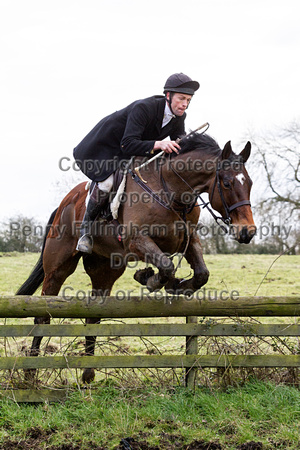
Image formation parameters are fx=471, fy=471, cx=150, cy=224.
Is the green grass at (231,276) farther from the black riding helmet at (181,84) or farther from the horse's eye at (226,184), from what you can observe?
the horse's eye at (226,184)

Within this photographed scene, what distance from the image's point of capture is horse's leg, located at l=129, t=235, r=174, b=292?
3.95 metres

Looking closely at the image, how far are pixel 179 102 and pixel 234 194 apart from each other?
1.18m

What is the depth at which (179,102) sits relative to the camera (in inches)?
175

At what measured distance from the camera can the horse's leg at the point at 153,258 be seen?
155 inches

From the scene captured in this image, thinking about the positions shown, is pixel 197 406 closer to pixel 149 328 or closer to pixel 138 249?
pixel 149 328

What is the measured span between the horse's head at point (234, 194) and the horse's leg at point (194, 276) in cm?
64

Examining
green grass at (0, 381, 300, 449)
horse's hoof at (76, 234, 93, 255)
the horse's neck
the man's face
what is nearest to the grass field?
green grass at (0, 381, 300, 449)

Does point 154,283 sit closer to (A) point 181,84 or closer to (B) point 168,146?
(B) point 168,146

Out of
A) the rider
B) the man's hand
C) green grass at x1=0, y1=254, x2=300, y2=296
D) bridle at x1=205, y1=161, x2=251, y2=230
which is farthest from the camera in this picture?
green grass at x1=0, y1=254, x2=300, y2=296

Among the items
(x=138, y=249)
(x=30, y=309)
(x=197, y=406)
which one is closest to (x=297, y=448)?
(x=197, y=406)

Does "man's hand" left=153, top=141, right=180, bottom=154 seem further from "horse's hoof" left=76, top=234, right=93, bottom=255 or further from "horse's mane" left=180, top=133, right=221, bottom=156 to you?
"horse's hoof" left=76, top=234, right=93, bottom=255

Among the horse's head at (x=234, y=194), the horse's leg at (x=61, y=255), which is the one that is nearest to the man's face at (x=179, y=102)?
the horse's head at (x=234, y=194)

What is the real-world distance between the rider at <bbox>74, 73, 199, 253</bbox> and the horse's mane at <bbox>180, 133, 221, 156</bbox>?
9 centimetres

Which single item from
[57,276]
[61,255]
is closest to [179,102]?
[61,255]
